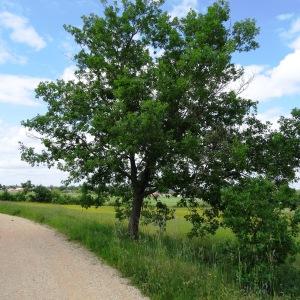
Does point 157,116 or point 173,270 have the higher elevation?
point 157,116

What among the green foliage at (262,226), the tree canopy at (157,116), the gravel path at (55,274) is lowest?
the gravel path at (55,274)

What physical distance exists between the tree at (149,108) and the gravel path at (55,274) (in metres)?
3.10

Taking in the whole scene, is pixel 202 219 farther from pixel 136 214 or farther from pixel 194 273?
pixel 194 273

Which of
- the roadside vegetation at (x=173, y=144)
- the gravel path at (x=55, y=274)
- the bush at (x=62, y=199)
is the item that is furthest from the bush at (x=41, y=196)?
the gravel path at (x=55, y=274)

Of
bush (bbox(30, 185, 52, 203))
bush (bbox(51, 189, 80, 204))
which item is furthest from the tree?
bush (bbox(30, 185, 52, 203))

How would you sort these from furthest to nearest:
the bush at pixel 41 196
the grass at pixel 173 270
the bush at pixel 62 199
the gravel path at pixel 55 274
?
the bush at pixel 41 196, the bush at pixel 62 199, the gravel path at pixel 55 274, the grass at pixel 173 270

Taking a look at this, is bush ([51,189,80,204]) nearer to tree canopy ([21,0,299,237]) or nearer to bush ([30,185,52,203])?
bush ([30,185,52,203])

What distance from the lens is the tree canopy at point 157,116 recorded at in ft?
51.1

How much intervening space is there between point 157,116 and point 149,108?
0.36 m

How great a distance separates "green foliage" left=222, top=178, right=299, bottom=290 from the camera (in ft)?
36.9

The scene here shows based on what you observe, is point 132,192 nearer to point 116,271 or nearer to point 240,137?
point 240,137

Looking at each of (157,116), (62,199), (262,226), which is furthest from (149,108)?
(62,199)

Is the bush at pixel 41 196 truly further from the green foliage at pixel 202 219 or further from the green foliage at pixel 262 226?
the green foliage at pixel 262 226

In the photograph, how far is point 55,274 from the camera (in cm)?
1134
